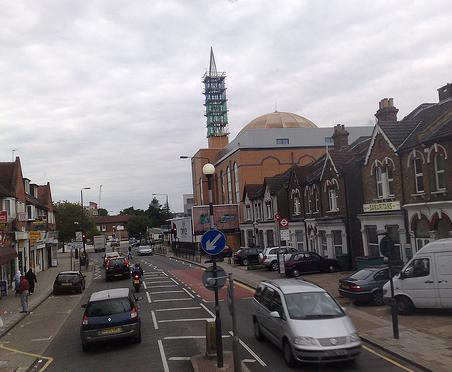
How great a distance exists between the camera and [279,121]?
84.2 meters

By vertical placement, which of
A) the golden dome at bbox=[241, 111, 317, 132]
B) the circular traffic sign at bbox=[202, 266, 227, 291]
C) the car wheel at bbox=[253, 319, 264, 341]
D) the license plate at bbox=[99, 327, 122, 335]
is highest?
the golden dome at bbox=[241, 111, 317, 132]

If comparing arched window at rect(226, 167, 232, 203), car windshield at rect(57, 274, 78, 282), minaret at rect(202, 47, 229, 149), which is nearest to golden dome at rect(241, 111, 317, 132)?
arched window at rect(226, 167, 232, 203)

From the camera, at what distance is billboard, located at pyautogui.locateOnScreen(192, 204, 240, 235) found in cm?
6247

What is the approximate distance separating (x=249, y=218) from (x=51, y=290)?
29.6 metres

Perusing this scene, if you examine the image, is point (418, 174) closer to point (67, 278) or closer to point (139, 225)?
point (67, 278)

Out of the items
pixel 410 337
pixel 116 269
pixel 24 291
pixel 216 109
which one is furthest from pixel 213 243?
pixel 216 109

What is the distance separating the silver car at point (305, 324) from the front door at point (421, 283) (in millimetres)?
5132

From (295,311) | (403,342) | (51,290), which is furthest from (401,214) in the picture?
(51,290)

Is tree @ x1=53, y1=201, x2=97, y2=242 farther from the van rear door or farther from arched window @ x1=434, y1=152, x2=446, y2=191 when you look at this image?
the van rear door

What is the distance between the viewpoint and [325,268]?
3109 cm

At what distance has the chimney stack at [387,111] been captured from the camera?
30931mm

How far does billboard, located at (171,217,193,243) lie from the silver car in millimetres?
49427

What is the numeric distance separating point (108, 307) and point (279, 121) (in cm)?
7209

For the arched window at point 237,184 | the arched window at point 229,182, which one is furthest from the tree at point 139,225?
the arched window at point 237,184
